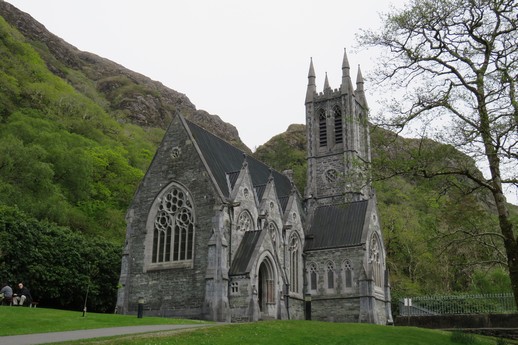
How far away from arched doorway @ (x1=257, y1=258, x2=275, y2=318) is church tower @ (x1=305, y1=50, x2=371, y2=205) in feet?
52.7

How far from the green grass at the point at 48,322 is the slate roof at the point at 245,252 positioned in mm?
7231

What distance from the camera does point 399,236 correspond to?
57.6 m

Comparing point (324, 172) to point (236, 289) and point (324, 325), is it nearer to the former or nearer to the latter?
point (236, 289)

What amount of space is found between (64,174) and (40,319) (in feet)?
125

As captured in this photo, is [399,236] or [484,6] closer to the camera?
[484,6]

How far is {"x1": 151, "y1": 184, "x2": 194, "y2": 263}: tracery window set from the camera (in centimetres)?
3272

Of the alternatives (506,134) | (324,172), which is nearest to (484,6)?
(506,134)

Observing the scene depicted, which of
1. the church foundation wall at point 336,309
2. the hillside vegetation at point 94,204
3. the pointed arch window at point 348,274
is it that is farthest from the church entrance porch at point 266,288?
the hillside vegetation at point 94,204

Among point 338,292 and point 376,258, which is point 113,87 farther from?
point 338,292

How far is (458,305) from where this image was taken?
32.3m

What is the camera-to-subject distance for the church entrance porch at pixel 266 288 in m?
33.3

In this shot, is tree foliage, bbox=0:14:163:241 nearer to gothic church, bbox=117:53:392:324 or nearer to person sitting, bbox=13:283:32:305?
gothic church, bbox=117:53:392:324

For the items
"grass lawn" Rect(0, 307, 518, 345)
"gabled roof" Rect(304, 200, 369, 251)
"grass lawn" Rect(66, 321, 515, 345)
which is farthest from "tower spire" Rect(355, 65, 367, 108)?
"grass lawn" Rect(66, 321, 515, 345)

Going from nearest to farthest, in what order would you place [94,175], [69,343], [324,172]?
[69,343] < [324,172] < [94,175]
